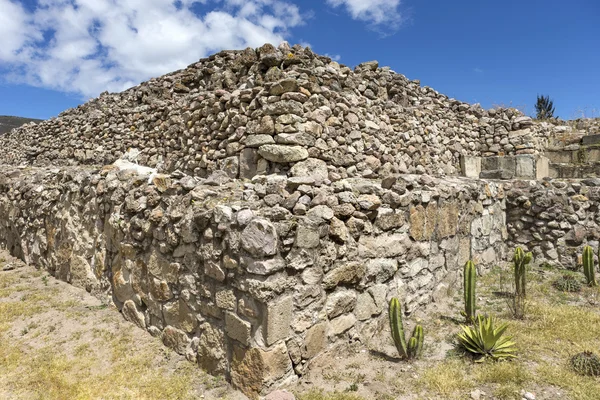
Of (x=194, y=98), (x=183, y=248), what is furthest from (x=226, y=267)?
(x=194, y=98)

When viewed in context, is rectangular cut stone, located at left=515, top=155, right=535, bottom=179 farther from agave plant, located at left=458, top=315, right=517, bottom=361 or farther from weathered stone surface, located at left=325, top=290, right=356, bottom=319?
weathered stone surface, located at left=325, top=290, right=356, bottom=319

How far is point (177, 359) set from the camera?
144 inches

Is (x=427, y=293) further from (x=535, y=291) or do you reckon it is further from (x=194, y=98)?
(x=194, y=98)

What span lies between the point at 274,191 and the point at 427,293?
8.88 ft

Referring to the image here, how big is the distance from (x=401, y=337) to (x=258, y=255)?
1.67 meters

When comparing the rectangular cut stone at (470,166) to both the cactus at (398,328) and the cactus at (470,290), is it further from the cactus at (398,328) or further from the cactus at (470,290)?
the cactus at (398,328)

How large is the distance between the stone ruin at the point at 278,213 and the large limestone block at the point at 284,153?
0.02 meters

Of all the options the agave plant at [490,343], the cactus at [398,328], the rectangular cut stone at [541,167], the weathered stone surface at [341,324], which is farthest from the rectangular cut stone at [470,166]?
the weathered stone surface at [341,324]

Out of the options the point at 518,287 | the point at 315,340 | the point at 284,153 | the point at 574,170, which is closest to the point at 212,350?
the point at 315,340

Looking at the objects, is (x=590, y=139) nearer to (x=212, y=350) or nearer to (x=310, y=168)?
(x=310, y=168)

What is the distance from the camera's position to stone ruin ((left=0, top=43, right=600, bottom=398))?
316cm

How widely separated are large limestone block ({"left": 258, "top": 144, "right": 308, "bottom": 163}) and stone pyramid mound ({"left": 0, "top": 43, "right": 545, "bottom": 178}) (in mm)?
12

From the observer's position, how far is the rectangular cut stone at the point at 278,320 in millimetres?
2906

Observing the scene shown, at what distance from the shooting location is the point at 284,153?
13.8 ft
